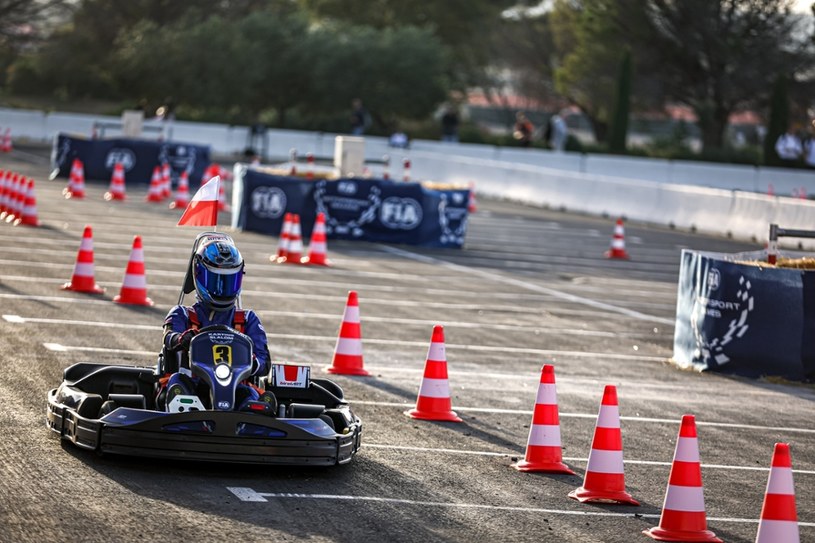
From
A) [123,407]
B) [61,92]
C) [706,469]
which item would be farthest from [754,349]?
[61,92]

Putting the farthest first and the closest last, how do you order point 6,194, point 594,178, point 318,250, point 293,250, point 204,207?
1. point 594,178
2. point 6,194
3. point 293,250
4. point 318,250
5. point 204,207

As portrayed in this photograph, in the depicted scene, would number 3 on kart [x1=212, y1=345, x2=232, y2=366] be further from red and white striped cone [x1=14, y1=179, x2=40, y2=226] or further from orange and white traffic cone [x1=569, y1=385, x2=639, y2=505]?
red and white striped cone [x1=14, y1=179, x2=40, y2=226]

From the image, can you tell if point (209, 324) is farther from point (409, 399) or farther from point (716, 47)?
point (716, 47)

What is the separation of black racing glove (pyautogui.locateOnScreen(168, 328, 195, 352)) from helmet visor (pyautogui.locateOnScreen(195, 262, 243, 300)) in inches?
12.8

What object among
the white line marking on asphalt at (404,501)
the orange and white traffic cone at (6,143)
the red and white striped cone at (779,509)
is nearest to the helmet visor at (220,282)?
the white line marking on asphalt at (404,501)

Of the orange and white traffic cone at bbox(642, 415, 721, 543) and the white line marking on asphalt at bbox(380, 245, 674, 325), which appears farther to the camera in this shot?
the white line marking on asphalt at bbox(380, 245, 674, 325)

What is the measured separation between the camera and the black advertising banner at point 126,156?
35781mm

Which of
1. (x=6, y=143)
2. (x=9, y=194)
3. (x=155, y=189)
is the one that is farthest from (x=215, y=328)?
(x=6, y=143)

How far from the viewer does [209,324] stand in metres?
9.76

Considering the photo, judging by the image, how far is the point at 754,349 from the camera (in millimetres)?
15219

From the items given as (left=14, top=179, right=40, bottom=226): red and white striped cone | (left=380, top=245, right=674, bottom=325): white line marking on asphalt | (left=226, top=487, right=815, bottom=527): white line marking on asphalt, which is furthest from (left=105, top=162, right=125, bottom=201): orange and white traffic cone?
(left=226, top=487, right=815, bottom=527): white line marking on asphalt

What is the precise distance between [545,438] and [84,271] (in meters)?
8.49

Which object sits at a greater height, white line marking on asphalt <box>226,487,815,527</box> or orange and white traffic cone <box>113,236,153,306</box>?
orange and white traffic cone <box>113,236,153,306</box>

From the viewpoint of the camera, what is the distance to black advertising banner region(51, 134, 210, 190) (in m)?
35.8
